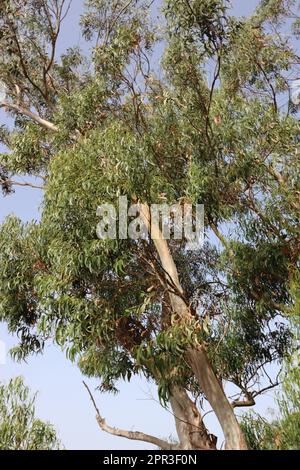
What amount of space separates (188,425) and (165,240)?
2444 millimetres

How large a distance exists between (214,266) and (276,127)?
2454mm

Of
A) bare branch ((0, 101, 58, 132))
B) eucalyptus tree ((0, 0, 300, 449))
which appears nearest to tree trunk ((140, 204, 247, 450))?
eucalyptus tree ((0, 0, 300, 449))

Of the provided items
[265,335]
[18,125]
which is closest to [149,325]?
[265,335]

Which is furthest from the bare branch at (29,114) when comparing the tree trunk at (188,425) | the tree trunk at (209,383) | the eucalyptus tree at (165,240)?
the tree trunk at (188,425)

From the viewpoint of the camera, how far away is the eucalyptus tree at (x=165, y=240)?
5.81m

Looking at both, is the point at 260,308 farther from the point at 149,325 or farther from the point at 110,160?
the point at 110,160

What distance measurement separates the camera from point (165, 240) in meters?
6.77

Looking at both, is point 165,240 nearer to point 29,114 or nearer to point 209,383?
point 209,383

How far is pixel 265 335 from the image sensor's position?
23.9 ft

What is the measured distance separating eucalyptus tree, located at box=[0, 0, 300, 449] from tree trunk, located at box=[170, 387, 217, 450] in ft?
0.06

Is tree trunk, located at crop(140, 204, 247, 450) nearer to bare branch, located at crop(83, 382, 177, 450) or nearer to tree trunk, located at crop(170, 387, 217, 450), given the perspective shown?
tree trunk, located at crop(170, 387, 217, 450)

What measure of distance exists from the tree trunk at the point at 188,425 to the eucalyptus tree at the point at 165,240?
18 millimetres

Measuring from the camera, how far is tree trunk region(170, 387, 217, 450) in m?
6.28
